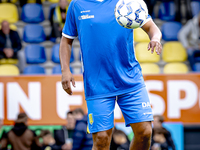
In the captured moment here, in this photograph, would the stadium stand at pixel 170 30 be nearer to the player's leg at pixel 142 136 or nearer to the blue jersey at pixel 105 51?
the blue jersey at pixel 105 51

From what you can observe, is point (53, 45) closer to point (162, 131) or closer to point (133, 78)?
point (162, 131)

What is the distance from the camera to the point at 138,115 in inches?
126

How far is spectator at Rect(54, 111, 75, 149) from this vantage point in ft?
20.9

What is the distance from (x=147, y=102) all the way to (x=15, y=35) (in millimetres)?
5219

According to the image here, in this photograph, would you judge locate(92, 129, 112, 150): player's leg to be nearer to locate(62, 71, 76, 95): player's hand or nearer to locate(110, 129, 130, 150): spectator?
locate(62, 71, 76, 95): player's hand

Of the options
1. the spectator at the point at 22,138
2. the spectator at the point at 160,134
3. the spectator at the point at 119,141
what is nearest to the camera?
the spectator at the point at 119,141

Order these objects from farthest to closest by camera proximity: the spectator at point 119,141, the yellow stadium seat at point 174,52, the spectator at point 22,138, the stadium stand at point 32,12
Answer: the stadium stand at point 32,12 < the yellow stadium seat at point 174,52 < the spectator at point 22,138 < the spectator at point 119,141

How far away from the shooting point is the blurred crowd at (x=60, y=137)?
20.1ft

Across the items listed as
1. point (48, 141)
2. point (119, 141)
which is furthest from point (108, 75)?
point (48, 141)

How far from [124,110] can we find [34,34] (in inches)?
225

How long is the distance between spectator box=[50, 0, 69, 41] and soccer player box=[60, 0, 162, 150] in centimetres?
497

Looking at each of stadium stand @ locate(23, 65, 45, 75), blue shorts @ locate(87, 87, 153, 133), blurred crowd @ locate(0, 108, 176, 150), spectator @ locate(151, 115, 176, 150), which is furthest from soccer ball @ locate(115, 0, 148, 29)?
stadium stand @ locate(23, 65, 45, 75)

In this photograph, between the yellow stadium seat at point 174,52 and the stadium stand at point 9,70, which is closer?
the stadium stand at point 9,70

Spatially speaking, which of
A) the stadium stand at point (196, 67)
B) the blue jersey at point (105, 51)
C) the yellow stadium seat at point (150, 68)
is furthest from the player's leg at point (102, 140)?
the stadium stand at point (196, 67)
